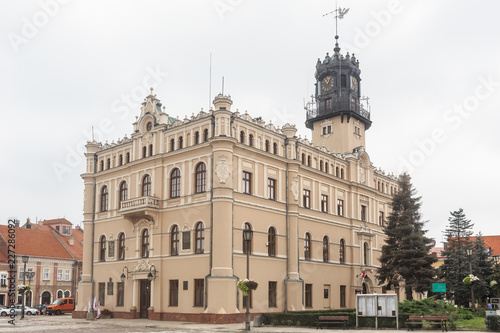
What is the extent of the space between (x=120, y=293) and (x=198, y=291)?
9438 millimetres

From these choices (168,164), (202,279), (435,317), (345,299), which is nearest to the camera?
(435,317)

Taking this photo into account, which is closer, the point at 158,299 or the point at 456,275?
the point at 158,299

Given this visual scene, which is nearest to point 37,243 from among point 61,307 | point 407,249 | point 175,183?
point 61,307

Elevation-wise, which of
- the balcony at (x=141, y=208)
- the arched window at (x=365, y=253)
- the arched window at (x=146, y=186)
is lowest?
the arched window at (x=365, y=253)

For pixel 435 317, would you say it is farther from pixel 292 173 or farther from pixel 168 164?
pixel 168 164

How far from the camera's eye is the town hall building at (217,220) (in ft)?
130

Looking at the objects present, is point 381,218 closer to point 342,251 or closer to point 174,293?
point 342,251

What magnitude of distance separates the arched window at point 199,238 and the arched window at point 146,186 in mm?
6176

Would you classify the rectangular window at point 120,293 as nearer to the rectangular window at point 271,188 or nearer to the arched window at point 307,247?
the rectangular window at point 271,188

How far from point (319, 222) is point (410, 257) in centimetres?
826

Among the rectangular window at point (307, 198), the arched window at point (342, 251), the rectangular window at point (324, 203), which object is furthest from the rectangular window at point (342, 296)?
the rectangular window at point (307, 198)

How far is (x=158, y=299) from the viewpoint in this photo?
41.5 meters

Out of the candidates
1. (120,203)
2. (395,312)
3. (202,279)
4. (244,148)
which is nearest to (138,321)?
(202,279)

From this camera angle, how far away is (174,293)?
41.2 meters
